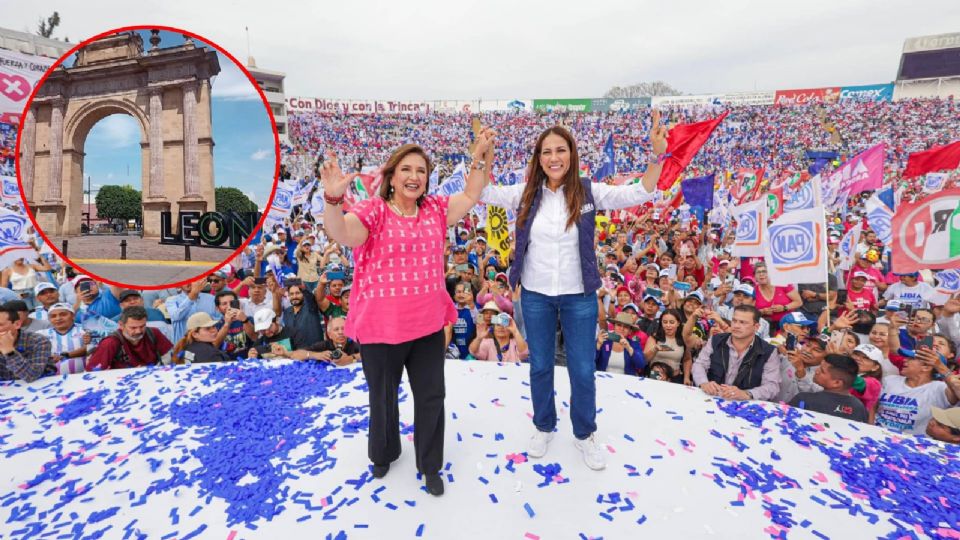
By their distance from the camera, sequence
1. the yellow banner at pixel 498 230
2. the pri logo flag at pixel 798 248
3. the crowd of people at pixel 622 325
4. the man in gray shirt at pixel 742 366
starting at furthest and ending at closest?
the yellow banner at pixel 498 230 → the pri logo flag at pixel 798 248 → the crowd of people at pixel 622 325 → the man in gray shirt at pixel 742 366

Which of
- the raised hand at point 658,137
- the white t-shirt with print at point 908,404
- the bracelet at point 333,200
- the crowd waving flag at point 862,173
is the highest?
the crowd waving flag at point 862,173

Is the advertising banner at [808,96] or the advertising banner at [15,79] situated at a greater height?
the advertising banner at [808,96]

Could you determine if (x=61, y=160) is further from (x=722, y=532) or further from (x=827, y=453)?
(x=827, y=453)

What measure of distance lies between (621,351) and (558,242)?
2.60 m

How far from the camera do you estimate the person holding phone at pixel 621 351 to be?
176 inches

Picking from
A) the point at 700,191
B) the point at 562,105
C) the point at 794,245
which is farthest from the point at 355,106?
the point at 794,245

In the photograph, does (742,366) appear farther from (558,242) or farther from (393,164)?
(393,164)

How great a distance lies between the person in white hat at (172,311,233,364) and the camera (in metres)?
4.20

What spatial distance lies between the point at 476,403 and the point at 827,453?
204 cm

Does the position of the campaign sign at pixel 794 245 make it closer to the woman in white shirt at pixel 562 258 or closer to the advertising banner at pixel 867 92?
the woman in white shirt at pixel 562 258

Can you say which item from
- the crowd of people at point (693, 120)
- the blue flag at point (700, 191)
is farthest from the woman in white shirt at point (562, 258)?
the crowd of people at point (693, 120)

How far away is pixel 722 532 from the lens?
1932 mm

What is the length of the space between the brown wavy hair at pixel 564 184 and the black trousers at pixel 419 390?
81 centimetres

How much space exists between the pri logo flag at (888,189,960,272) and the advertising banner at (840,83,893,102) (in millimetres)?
48210
